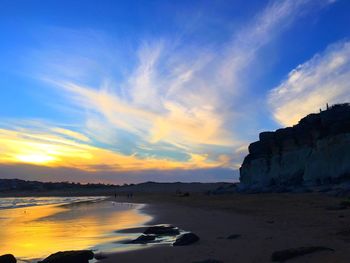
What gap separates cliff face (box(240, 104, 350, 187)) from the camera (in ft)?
172

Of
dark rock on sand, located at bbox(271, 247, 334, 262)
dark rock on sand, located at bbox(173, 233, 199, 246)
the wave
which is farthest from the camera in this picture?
the wave

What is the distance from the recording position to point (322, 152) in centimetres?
5522

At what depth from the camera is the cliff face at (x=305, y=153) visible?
172 feet

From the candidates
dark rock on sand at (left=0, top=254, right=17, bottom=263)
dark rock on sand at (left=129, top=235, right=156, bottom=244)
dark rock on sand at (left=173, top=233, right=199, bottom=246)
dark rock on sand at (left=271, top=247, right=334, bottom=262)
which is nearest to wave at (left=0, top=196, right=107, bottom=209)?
dark rock on sand at (left=129, top=235, right=156, bottom=244)

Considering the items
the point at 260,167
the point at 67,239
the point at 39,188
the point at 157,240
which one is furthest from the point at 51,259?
the point at 39,188

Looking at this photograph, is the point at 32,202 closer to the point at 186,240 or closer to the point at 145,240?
the point at 145,240

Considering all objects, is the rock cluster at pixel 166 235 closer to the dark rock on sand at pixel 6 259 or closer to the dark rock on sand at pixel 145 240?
the dark rock on sand at pixel 145 240

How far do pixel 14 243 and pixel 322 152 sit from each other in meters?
45.3

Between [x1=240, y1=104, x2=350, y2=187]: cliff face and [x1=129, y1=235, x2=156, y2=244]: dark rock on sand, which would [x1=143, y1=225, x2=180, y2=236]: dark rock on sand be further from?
[x1=240, y1=104, x2=350, y2=187]: cliff face

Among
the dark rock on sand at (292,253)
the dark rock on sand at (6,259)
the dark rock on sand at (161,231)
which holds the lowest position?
the dark rock on sand at (6,259)

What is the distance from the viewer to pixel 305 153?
6122 cm

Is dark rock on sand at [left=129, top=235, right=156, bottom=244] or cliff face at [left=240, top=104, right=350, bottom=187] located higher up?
cliff face at [left=240, top=104, right=350, bottom=187]

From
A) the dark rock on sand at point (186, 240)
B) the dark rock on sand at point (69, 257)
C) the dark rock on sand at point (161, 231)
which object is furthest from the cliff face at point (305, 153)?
the dark rock on sand at point (69, 257)

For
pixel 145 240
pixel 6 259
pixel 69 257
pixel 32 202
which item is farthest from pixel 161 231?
pixel 32 202
